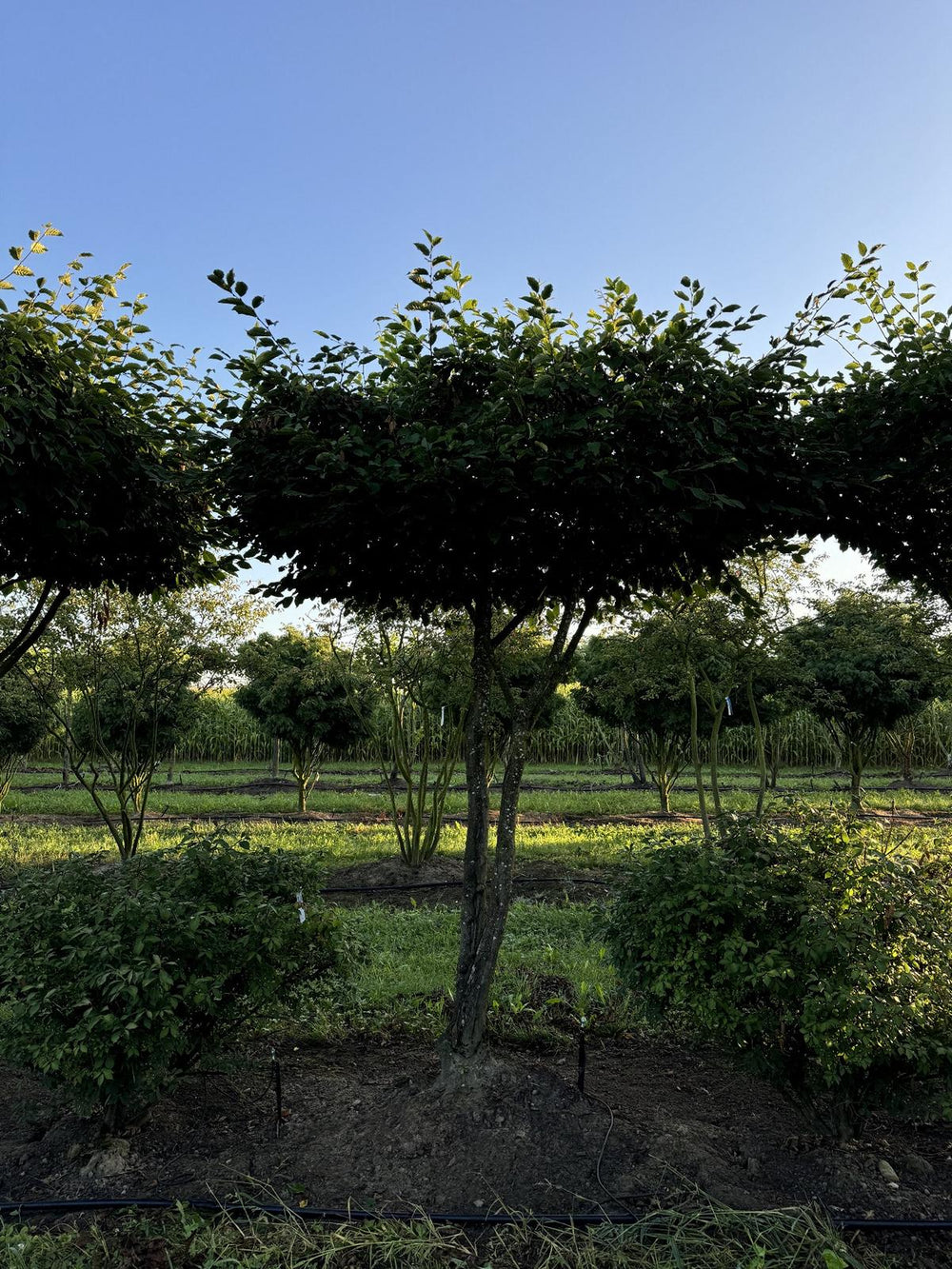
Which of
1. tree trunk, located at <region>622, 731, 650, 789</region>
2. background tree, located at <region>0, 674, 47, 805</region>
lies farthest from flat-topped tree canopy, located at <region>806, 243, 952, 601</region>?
tree trunk, located at <region>622, 731, 650, 789</region>

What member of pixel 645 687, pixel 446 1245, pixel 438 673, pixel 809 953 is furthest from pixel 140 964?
pixel 645 687

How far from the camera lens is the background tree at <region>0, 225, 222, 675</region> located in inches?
161

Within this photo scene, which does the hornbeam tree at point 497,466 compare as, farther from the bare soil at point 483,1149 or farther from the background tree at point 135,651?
the background tree at point 135,651

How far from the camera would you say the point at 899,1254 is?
3090mm

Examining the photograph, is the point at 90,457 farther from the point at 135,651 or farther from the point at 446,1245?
the point at 135,651

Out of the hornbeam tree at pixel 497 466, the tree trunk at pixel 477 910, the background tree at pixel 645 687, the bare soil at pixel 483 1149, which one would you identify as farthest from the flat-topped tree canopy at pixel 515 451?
the background tree at pixel 645 687

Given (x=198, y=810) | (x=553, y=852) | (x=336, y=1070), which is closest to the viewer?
(x=336, y=1070)

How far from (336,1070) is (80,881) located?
188cm

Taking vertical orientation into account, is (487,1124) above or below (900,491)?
below

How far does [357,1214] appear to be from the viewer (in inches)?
131

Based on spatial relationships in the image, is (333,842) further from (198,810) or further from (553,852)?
(198,810)

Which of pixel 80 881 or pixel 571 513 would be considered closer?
pixel 571 513

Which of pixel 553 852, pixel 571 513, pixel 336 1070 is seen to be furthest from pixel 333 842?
pixel 571 513

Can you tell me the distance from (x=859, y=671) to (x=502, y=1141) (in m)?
13.4
